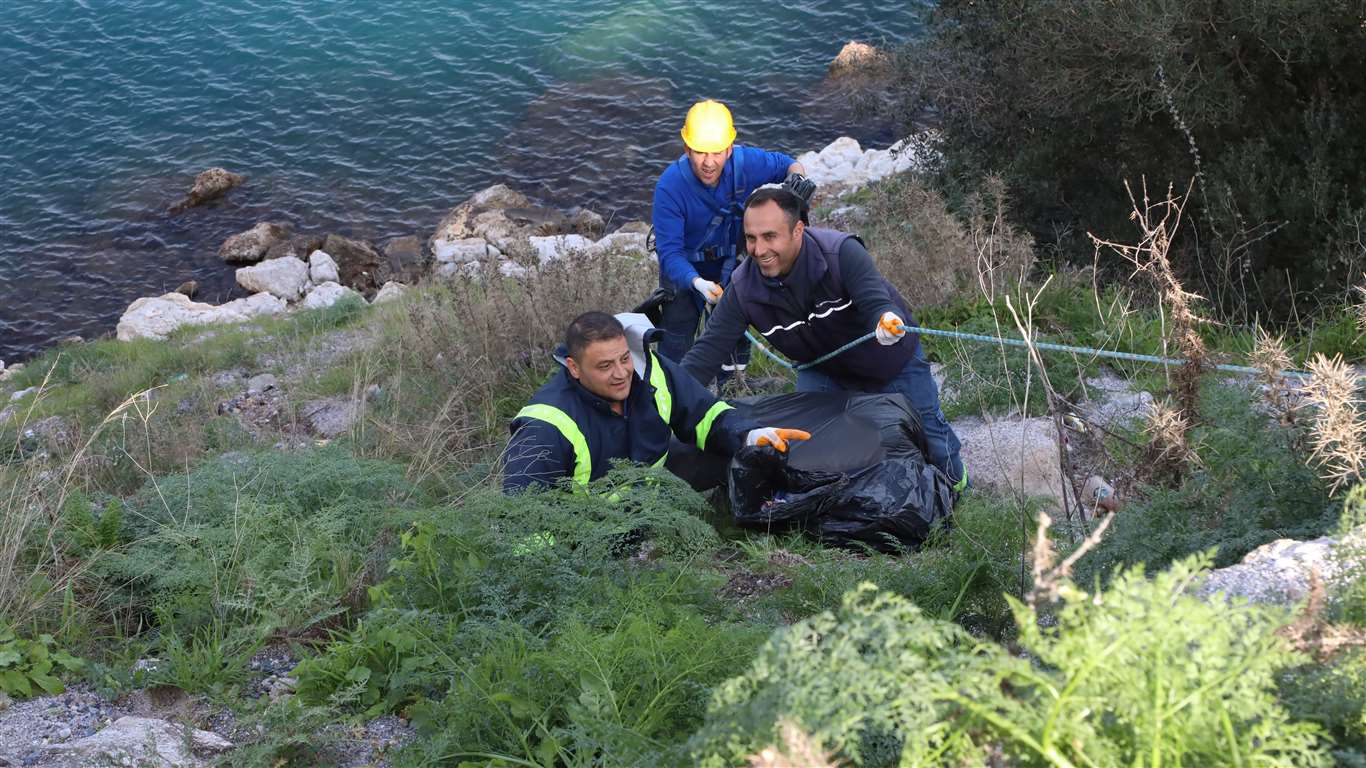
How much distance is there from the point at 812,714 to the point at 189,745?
218 centimetres

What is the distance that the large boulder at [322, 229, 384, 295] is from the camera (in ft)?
47.4

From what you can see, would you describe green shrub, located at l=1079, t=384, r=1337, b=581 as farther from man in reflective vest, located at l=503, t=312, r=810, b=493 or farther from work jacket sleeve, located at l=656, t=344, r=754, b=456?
work jacket sleeve, located at l=656, t=344, r=754, b=456

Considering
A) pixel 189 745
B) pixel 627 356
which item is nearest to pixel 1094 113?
pixel 627 356

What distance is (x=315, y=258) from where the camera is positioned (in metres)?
14.6

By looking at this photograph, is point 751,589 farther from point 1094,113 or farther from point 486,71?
point 486,71

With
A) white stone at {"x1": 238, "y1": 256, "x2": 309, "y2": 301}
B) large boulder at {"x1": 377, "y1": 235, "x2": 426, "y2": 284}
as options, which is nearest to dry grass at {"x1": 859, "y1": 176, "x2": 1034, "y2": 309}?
large boulder at {"x1": 377, "y1": 235, "x2": 426, "y2": 284}

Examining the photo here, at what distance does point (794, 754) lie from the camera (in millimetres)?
1354

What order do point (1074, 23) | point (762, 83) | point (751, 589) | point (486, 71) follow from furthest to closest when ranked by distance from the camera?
point (486, 71)
point (762, 83)
point (1074, 23)
point (751, 589)

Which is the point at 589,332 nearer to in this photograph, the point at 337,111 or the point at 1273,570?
the point at 1273,570

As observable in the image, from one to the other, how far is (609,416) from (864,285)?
1.24 metres

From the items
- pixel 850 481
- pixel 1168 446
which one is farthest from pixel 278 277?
pixel 1168 446

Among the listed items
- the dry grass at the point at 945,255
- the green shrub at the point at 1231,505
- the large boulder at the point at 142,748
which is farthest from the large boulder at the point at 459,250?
the green shrub at the point at 1231,505

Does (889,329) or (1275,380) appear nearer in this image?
(1275,380)

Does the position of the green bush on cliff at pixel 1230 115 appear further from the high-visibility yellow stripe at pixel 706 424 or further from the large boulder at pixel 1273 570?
the large boulder at pixel 1273 570
